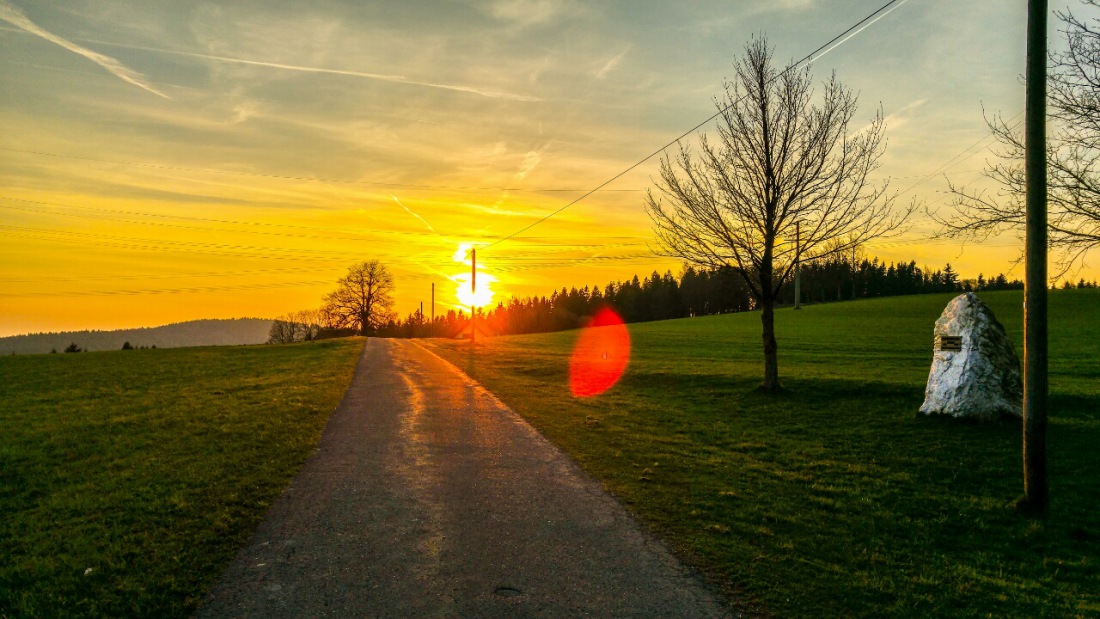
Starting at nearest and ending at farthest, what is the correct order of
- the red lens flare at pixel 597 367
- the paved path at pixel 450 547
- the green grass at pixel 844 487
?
the paved path at pixel 450 547 < the green grass at pixel 844 487 < the red lens flare at pixel 597 367

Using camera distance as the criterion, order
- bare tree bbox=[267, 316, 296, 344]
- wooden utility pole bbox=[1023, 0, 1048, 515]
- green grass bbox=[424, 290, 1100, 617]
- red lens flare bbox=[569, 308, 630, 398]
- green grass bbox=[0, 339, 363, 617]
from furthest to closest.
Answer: bare tree bbox=[267, 316, 296, 344] → red lens flare bbox=[569, 308, 630, 398] → wooden utility pole bbox=[1023, 0, 1048, 515] → green grass bbox=[424, 290, 1100, 617] → green grass bbox=[0, 339, 363, 617]

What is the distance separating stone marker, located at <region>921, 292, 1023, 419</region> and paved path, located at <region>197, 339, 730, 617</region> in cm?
1074

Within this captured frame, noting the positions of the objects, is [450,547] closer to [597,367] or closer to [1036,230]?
[1036,230]

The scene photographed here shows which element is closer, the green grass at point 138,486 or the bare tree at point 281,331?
the green grass at point 138,486

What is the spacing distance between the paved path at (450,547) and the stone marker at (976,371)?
1074 centimetres

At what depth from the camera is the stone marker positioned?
14.5m

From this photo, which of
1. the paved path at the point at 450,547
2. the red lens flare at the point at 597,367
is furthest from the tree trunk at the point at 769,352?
the paved path at the point at 450,547

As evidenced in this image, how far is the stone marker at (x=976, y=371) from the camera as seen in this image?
571 inches

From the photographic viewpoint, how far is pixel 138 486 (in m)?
9.67

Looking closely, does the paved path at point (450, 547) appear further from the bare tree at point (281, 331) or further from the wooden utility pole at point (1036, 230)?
the bare tree at point (281, 331)

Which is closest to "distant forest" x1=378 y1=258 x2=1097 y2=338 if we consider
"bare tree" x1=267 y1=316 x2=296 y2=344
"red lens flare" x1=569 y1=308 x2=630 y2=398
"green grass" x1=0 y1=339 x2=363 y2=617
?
"bare tree" x1=267 y1=316 x2=296 y2=344

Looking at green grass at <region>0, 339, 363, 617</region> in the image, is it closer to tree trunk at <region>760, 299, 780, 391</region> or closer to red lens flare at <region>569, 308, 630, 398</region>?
red lens flare at <region>569, 308, 630, 398</region>

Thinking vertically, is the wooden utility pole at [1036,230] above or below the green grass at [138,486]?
above

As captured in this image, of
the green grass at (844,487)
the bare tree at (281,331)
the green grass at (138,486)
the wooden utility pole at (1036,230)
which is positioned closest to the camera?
the green grass at (138,486)
